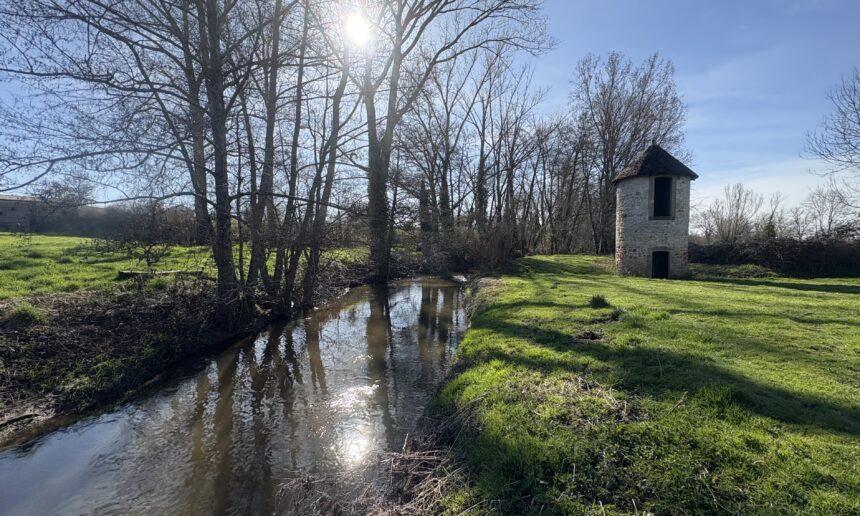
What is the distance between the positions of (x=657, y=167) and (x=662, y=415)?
52.7 ft

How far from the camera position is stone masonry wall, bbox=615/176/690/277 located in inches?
701

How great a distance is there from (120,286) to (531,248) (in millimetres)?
31324

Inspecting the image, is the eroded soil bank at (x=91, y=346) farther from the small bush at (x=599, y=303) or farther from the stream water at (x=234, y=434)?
the small bush at (x=599, y=303)

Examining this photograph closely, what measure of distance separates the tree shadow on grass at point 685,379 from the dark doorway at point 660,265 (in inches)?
512

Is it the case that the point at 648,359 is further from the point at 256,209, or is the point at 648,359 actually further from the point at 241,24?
the point at 241,24

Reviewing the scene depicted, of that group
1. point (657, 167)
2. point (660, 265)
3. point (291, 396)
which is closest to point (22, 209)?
point (291, 396)

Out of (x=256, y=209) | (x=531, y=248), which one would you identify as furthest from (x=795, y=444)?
(x=531, y=248)

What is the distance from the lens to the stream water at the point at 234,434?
183 inches

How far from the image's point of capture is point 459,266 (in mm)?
25172

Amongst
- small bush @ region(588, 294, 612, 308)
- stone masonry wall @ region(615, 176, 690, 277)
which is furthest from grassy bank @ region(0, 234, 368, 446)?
stone masonry wall @ region(615, 176, 690, 277)

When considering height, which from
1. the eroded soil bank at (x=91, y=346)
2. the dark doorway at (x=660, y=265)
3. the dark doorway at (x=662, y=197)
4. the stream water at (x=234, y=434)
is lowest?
the stream water at (x=234, y=434)

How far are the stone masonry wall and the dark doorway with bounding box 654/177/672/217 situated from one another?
0.26 m

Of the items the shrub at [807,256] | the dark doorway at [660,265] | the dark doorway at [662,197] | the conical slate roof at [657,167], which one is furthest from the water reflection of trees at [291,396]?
the shrub at [807,256]

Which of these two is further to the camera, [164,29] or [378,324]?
[378,324]
